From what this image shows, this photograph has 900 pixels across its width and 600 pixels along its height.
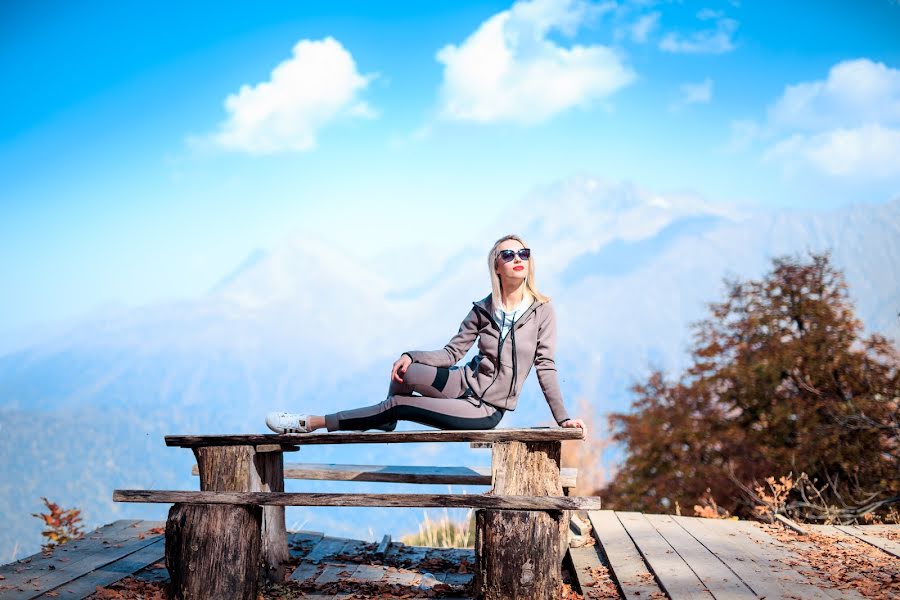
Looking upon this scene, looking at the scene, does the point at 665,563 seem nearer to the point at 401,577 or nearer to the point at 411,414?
the point at 401,577

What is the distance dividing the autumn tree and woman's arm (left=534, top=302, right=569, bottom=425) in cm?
584

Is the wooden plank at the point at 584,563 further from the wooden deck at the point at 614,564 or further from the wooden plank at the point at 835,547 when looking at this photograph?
the wooden plank at the point at 835,547

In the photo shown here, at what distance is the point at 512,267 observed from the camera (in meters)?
5.43

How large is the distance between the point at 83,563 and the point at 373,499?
2.75m

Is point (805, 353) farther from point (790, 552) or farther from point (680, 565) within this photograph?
point (680, 565)

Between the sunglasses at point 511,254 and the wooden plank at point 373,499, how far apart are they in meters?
1.56

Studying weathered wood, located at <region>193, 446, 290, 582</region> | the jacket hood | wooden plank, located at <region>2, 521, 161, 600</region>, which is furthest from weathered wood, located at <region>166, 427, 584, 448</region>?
wooden plank, located at <region>2, 521, 161, 600</region>

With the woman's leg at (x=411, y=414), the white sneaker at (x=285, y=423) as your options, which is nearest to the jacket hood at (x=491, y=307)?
the woman's leg at (x=411, y=414)

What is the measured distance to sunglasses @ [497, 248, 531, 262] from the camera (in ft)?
17.9

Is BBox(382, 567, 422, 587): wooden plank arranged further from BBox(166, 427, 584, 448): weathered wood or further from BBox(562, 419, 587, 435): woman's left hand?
BBox(562, 419, 587, 435): woman's left hand

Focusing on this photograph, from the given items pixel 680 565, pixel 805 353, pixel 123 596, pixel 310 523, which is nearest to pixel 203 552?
pixel 123 596

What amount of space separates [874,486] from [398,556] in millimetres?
6381

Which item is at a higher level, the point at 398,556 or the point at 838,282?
the point at 838,282

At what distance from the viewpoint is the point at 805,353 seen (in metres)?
10.8
